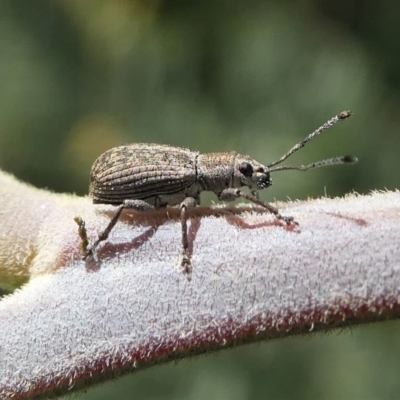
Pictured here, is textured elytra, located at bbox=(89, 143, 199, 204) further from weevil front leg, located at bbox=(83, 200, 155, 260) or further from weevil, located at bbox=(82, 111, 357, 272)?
weevil front leg, located at bbox=(83, 200, 155, 260)

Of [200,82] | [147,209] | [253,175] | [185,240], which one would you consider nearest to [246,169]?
[253,175]

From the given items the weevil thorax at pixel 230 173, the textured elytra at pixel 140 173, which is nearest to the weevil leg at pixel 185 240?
the textured elytra at pixel 140 173

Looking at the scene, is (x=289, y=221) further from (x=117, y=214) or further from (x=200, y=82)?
(x=200, y=82)

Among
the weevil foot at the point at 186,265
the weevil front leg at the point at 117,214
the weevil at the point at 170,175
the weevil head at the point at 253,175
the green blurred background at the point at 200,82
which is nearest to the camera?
the weevil foot at the point at 186,265

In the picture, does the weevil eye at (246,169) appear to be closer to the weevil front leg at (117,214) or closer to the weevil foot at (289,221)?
the weevil front leg at (117,214)

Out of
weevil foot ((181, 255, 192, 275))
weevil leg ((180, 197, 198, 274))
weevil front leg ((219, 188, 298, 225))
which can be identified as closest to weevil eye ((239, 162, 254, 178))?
weevil front leg ((219, 188, 298, 225))

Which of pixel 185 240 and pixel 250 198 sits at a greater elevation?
pixel 250 198
